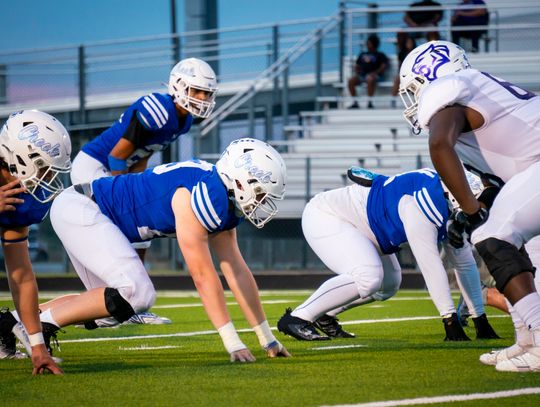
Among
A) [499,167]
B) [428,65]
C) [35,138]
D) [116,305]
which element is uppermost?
[428,65]

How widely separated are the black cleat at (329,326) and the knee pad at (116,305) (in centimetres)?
189

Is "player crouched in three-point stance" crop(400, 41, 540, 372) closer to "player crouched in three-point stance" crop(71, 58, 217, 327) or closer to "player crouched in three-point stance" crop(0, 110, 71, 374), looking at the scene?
"player crouched in three-point stance" crop(0, 110, 71, 374)

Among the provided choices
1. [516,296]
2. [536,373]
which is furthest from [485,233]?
[536,373]

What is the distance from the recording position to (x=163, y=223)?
643 cm

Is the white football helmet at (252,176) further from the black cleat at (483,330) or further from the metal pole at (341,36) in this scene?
the metal pole at (341,36)

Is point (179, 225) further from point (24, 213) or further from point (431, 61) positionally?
point (431, 61)

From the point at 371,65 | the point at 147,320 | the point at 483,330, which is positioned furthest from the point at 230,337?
the point at 371,65

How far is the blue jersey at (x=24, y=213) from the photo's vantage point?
5.80 m

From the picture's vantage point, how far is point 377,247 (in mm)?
7547

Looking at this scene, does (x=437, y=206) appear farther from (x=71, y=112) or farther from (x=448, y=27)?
(x=71, y=112)

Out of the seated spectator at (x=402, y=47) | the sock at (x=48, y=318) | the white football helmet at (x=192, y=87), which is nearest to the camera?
the sock at (x=48, y=318)

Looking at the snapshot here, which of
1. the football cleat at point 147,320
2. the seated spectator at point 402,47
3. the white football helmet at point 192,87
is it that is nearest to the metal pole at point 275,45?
the seated spectator at point 402,47

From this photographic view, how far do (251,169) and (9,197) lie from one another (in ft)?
4.01

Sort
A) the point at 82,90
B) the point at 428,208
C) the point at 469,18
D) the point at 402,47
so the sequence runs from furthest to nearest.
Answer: the point at 82,90, the point at 469,18, the point at 402,47, the point at 428,208
